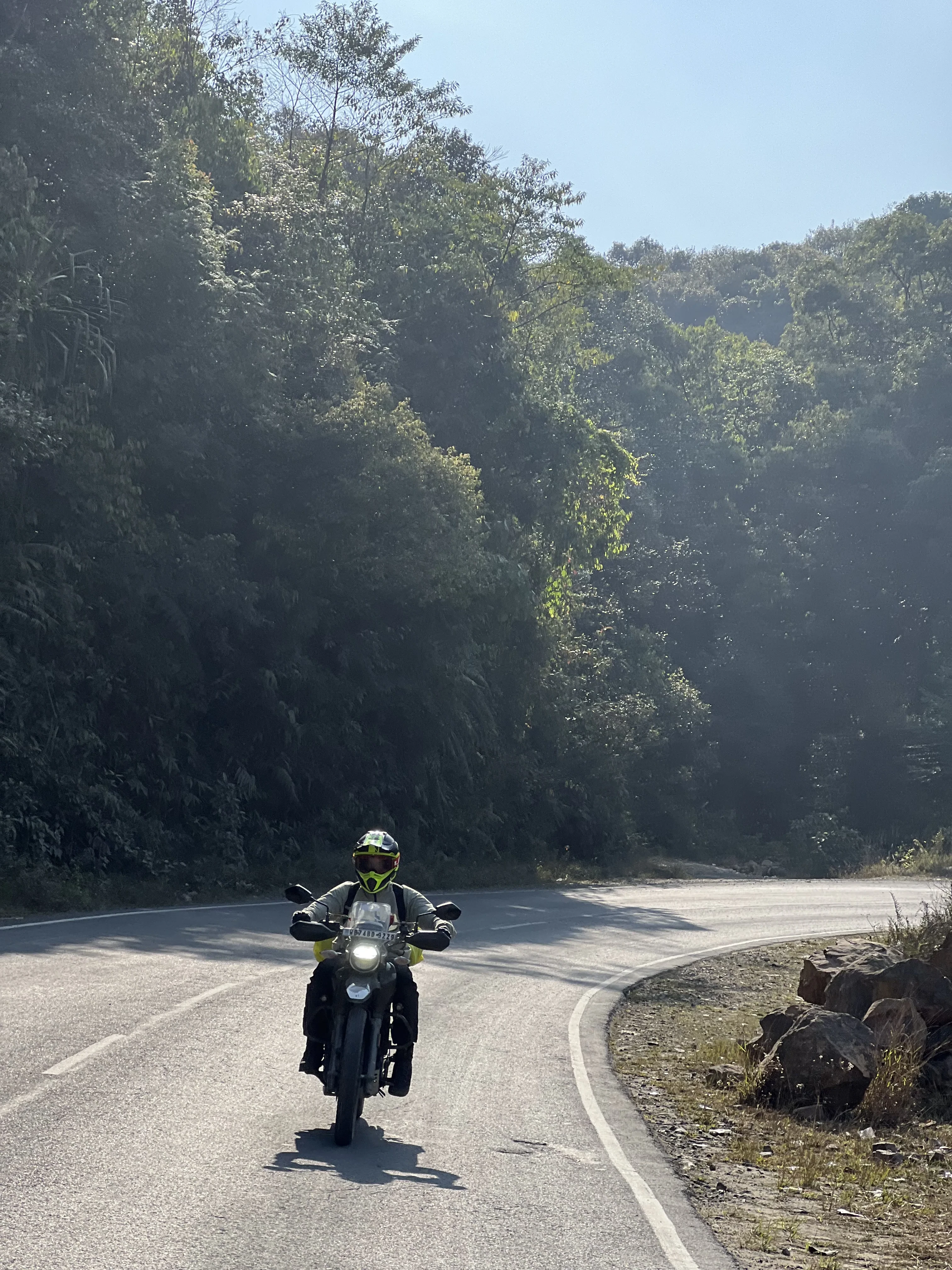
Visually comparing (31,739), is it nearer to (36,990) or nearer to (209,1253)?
(36,990)

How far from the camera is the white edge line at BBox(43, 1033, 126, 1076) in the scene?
29.6 feet

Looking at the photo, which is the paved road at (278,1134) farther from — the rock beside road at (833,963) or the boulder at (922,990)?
the boulder at (922,990)

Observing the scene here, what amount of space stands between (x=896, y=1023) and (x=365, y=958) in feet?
19.4

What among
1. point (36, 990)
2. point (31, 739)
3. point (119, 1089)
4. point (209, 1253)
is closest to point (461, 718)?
point (31, 739)

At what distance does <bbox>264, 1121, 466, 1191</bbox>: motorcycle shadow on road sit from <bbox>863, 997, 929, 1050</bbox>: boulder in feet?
17.4

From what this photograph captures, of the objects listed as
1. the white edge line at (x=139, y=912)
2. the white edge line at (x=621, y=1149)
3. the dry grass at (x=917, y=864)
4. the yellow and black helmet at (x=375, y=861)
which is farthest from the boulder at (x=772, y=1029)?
the dry grass at (x=917, y=864)

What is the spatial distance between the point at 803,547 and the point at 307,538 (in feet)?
124

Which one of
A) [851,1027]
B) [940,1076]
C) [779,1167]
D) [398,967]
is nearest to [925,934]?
[940,1076]

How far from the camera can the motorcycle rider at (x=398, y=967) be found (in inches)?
328

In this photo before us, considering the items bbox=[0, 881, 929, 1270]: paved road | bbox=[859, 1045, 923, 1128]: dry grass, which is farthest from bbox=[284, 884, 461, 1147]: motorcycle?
bbox=[859, 1045, 923, 1128]: dry grass

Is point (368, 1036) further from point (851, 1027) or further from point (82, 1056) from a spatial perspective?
point (851, 1027)

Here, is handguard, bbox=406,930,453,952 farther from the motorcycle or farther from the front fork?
the front fork

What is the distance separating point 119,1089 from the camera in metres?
8.73

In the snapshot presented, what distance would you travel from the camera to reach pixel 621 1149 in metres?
8.77
